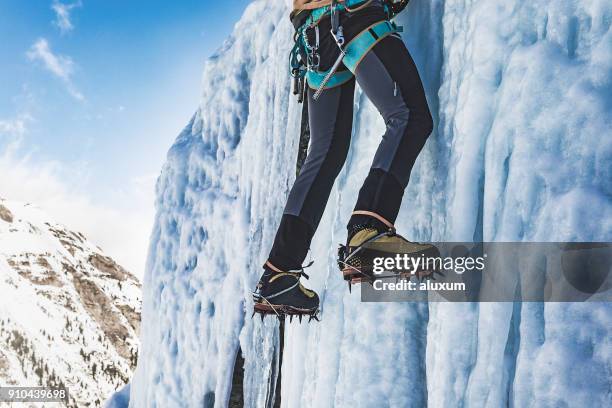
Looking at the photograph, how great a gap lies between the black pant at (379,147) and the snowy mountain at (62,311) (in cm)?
4812

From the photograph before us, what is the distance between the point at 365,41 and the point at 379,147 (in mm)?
515

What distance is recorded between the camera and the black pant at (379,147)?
86.3 inches

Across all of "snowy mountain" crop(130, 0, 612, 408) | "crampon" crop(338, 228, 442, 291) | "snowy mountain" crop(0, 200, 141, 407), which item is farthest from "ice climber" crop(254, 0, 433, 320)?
"snowy mountain" crop(0, 200, 141, 407)

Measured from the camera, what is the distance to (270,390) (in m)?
4.50

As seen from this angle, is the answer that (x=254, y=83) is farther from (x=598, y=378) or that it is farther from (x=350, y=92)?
(x=598, y=378)

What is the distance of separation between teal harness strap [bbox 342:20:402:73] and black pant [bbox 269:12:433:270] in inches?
0.9

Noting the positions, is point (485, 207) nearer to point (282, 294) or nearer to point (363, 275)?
point (363, 275)

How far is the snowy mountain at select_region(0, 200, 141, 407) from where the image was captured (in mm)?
47281

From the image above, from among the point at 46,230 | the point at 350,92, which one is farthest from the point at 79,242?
the point at 350,92

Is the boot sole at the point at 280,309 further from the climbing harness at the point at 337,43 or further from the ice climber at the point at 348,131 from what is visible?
the climbing harness at the point at 337,43

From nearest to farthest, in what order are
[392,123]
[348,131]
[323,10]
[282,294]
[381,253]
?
[381,253] → [392,123] → [282,294] → [323,10] → [348,131]

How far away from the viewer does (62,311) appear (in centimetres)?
5591

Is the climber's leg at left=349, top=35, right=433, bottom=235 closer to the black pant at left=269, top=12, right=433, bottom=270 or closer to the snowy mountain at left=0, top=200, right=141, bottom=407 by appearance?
the black pant at left=269, top=12, right=433, bottom=270

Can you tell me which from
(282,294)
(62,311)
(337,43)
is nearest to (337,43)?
(337,43)
